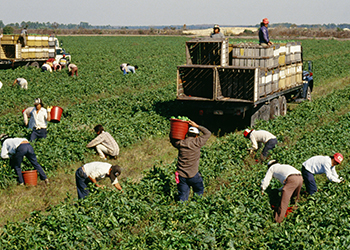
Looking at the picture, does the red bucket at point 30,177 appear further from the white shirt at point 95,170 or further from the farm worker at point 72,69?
the farm worker at point 72,69

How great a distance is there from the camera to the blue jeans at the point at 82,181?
8758 mm

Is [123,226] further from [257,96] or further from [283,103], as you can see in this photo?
[283,103]

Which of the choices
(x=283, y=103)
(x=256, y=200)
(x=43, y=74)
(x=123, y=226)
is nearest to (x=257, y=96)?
(x=283, y=103)

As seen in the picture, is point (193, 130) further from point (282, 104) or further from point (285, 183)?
point (282, 104)

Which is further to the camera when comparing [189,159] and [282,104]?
[282,104]

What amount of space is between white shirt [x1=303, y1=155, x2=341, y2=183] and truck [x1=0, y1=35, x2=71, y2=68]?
23656 millimetres

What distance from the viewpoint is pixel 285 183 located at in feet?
28.0

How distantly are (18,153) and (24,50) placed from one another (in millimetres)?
20069

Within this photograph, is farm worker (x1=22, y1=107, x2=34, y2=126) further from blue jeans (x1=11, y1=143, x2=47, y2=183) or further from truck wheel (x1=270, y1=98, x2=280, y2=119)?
truck wheel (x1=270, y1=98, x2=280, y2=119)

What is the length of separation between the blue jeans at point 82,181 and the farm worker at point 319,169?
481 centimetres

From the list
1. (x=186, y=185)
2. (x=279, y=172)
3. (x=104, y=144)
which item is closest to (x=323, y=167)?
(x=279, y=172)

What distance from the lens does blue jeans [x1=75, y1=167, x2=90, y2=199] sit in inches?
345

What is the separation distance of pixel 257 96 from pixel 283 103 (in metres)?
3.48

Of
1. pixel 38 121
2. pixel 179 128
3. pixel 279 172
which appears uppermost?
pixel 179 128
